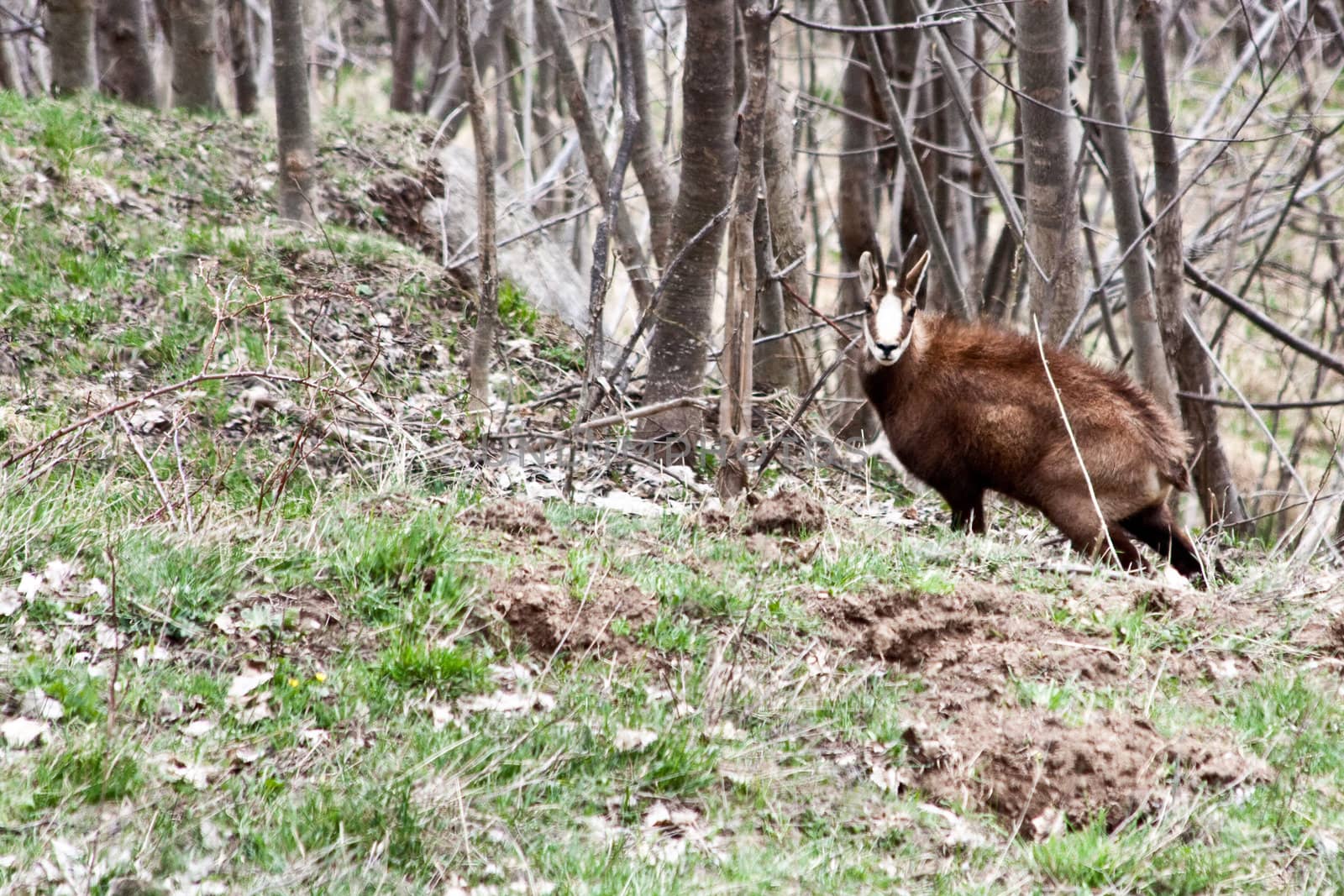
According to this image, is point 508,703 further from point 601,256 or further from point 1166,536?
point 1166,536

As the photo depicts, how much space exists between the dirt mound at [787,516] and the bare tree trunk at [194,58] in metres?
8.08

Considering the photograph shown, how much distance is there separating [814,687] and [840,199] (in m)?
8.56

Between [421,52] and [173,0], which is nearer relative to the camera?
[173,0]

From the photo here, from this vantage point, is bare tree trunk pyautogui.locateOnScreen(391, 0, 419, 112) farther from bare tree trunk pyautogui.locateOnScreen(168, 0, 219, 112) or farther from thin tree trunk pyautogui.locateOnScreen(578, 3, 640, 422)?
thin tree trunk pyautogui.locateOnScreen(578, 3, 640, 422)

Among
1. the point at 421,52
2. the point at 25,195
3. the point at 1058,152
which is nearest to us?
the point at 1058,152

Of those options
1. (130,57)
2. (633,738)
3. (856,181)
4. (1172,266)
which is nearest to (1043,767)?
(633,738)

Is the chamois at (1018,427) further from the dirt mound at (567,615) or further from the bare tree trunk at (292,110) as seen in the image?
the bare tree trunk at (292,110)

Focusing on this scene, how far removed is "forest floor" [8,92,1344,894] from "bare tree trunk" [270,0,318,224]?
3161mm

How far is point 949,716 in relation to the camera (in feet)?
14.8

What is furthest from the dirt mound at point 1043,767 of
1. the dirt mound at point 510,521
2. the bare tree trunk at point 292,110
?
the bare tree trunk at point 292,110

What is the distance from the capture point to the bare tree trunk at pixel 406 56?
15.7 metres

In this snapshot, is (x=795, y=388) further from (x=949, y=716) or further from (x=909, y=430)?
(x=949, y=716)

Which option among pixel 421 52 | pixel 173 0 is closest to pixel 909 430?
pixel 173 0

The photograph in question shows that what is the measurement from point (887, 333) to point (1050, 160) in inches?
77.3
